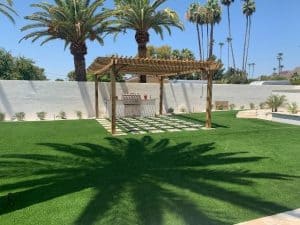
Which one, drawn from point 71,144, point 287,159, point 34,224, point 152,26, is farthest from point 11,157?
point 152,26

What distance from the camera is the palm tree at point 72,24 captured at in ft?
69.3

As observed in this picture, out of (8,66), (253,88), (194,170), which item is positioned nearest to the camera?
(194,170)

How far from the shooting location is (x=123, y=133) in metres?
13.8

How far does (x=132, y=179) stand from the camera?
23.9 ft

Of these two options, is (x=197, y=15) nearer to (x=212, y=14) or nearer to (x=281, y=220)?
(x=212, y=14)

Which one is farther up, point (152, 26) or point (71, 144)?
point (152, 26)

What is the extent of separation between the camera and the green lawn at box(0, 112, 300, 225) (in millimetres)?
5438

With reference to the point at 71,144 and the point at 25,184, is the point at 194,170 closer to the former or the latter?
the point at 25,184

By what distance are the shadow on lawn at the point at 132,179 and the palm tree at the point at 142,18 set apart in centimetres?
1397

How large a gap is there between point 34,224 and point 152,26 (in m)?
20.2

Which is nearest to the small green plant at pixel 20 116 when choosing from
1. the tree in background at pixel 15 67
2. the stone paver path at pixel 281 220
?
the stone paver path at pixel 281 220

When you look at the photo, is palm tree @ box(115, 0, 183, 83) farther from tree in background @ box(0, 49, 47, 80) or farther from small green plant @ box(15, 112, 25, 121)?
tree in background @ box(0, 49, 47, 80)

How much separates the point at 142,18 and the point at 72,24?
459cm

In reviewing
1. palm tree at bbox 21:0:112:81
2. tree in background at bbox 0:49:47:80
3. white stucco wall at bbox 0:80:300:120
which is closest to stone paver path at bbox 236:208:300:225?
white stucco wall at bbox 0:80:300:120
